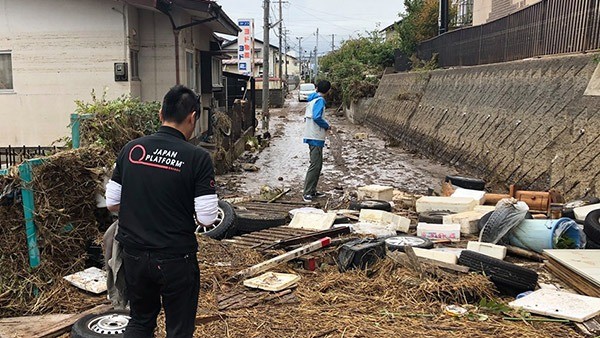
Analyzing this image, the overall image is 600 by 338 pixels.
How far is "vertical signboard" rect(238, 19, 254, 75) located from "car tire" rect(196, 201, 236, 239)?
17.9 m

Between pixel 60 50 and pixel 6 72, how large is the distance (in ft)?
4.85

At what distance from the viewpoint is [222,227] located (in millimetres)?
6254

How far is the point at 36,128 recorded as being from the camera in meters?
11.7

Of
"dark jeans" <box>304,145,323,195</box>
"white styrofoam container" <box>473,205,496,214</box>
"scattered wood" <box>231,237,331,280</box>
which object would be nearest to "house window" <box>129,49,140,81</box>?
"dark jeans" <box>304,145,323,195</box>

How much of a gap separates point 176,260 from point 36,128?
1049 cm

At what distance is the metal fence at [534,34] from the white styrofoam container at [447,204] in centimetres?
480

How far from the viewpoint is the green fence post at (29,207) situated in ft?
14.9

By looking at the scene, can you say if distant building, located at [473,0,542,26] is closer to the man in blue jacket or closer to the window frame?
the man in blue jacket

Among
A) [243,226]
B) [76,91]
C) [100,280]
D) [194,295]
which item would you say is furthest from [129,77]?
[194,295]

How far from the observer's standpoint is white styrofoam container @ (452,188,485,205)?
8134 millimetres

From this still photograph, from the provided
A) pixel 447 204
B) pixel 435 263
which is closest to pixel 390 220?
pixel 447 204

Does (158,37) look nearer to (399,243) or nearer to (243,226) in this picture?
(243,226)

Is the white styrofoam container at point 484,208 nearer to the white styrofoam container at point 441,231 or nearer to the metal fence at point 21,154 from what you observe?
the white styrofoam container at point 441,231

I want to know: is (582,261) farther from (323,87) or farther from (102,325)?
(323,87)
